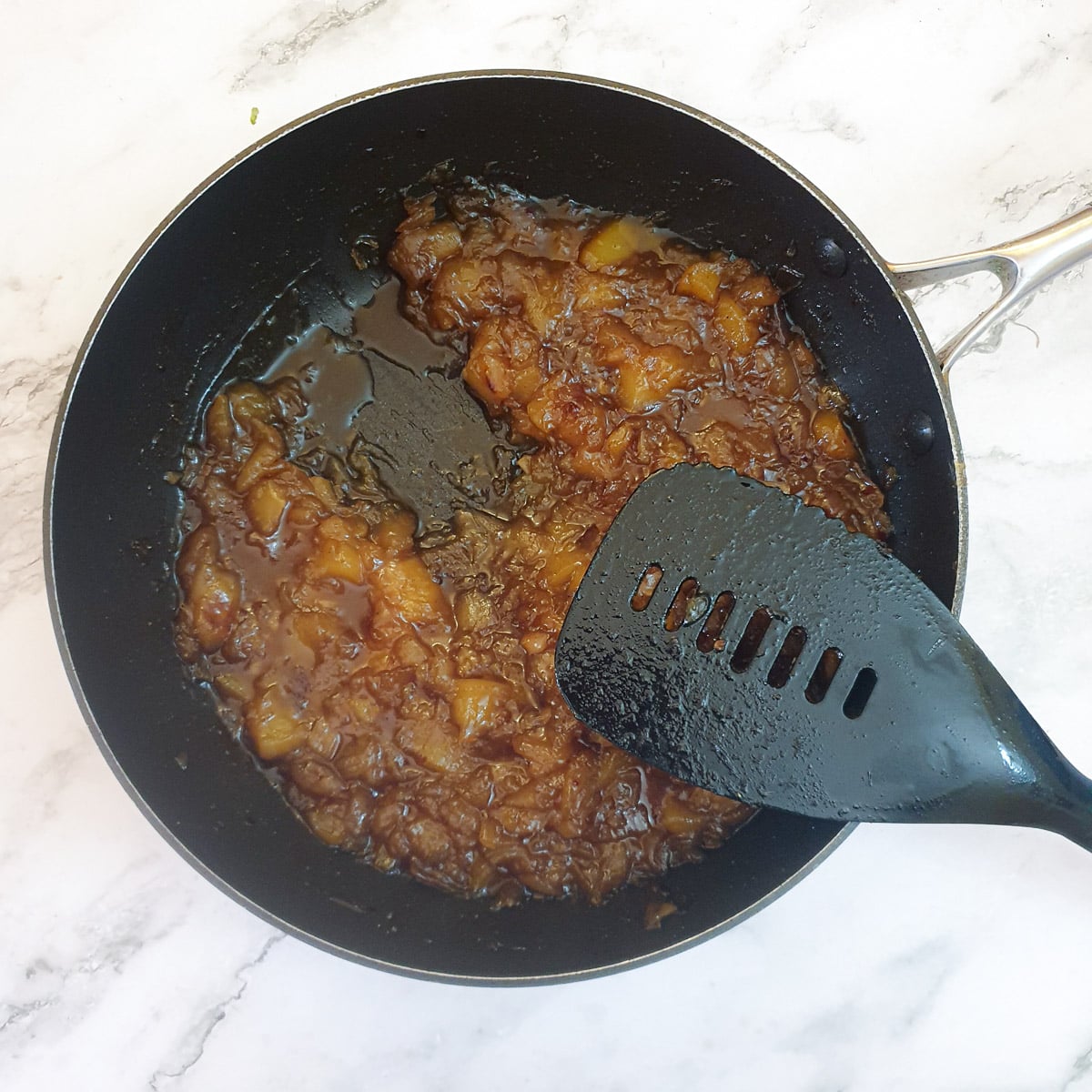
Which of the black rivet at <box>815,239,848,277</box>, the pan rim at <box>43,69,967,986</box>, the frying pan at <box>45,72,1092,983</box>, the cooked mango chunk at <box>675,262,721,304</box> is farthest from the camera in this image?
the cooked mango chunk at <box>675,262,721,304</box>

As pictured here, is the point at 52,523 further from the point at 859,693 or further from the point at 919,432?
the point at 919,432

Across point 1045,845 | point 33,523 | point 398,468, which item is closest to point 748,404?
point 398,468

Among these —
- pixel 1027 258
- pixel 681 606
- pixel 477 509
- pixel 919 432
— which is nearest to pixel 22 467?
pixel 477 509

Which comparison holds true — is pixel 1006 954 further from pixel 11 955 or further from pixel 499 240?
pixel 11 955

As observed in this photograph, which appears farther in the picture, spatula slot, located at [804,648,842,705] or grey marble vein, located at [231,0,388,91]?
grey marble vein, located at [231,0,388,91]

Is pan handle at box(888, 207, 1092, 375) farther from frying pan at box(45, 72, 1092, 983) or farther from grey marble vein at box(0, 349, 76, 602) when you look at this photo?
grey marble vein at box(0, 349, 76, 602)

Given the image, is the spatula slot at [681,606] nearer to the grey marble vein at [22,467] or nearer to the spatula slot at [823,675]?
the spatula slot at [823,675]

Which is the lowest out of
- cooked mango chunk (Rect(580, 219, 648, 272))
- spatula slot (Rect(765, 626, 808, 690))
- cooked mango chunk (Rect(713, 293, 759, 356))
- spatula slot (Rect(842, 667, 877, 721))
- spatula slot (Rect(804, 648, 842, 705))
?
spatula slot (Rect(842, 667, 877, 721))

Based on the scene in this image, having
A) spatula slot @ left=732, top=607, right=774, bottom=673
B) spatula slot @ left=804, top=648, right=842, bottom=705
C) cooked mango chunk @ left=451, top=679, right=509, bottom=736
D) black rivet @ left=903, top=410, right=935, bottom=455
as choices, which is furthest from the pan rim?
A: cooked mango chunk @ left=451, top=679, right=509, bottom=736
